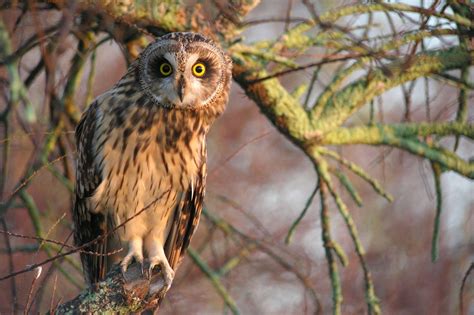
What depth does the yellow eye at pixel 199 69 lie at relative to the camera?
11.4ft

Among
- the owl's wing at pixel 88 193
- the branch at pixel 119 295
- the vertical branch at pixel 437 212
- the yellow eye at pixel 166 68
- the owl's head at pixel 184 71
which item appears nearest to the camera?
the branch at pixel 119 295

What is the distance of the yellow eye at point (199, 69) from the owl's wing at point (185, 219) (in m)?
0.42

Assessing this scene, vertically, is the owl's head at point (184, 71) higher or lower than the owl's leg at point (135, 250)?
higher

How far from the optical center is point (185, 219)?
376 centimetres

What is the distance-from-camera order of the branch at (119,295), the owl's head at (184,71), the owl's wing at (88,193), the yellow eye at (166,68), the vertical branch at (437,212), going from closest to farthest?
the branch at (119,295)
the owl's head at (184,71)
the yellow eye at (166,68)
the owl's wing at (88,193)
the vertical branch at (437,212)

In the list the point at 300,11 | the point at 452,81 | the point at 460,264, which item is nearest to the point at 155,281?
the point at 452,81

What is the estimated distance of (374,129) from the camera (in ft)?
12.8

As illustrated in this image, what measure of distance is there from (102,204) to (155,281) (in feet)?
1.73

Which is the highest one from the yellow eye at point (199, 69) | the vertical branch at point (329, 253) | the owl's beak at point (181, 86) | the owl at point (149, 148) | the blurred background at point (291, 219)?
the yellow eye at point (199, 69)

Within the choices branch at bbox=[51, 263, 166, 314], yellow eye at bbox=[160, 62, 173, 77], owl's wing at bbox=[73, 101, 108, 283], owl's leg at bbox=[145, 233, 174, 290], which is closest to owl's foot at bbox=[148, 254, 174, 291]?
owl's leg at bbox=[145, 233, 174, 290]

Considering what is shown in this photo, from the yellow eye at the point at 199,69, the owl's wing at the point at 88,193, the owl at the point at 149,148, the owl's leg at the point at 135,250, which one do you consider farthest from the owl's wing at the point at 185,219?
the yellow eye at the point at 199,69

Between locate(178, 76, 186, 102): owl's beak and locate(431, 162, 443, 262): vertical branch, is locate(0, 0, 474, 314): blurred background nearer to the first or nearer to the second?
locate(431, 162, 443, 262): vertical branch

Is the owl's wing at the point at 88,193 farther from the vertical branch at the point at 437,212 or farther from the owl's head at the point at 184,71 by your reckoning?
the vertical branch at the point at 437,212

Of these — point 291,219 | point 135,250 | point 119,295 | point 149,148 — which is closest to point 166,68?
point 149,148
